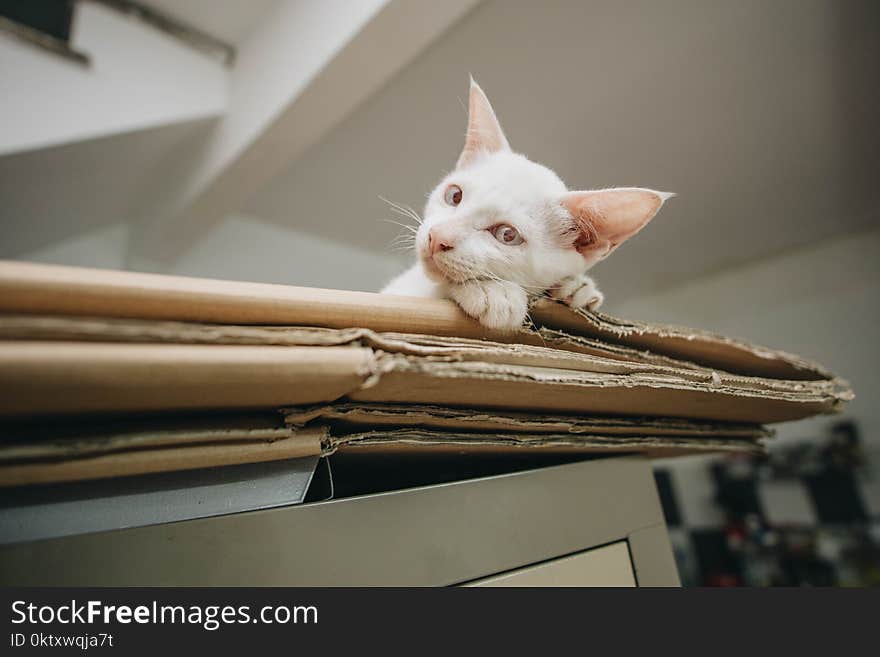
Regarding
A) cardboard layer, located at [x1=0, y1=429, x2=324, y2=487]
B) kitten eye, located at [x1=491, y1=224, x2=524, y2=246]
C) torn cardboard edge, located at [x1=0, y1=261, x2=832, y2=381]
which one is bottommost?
cardboard layer, located at [x1=0, y1=429, x2=324, y2=487]

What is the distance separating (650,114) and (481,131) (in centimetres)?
129

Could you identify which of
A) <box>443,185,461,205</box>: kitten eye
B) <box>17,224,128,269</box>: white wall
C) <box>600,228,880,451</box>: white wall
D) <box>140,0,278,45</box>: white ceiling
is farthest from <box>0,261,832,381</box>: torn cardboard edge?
<box>600,228,880,451</box>: white wall

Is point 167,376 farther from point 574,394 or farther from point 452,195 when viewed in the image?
point 452,195

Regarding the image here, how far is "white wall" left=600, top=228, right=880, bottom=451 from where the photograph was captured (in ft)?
8.60

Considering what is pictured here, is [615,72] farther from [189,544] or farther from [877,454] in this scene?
[877,454]

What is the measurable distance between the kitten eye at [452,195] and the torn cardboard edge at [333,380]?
0.38 metres

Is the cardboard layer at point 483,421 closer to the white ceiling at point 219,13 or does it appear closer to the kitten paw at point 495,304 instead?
the kitten paw at point 495,304

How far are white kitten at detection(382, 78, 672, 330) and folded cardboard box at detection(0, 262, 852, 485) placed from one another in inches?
5.3

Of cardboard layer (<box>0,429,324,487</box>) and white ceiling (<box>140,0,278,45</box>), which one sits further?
white ceiling (<box>140,0,278,45</box>)

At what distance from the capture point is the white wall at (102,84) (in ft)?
3.96

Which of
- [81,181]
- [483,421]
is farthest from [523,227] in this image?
[81,181]

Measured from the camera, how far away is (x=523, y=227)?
23.2 inches

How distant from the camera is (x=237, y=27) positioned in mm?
1604

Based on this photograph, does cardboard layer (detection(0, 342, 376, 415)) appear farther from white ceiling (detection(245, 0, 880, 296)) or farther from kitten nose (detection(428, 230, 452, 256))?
white ceiling (detection(245, 0, 880, 296))
